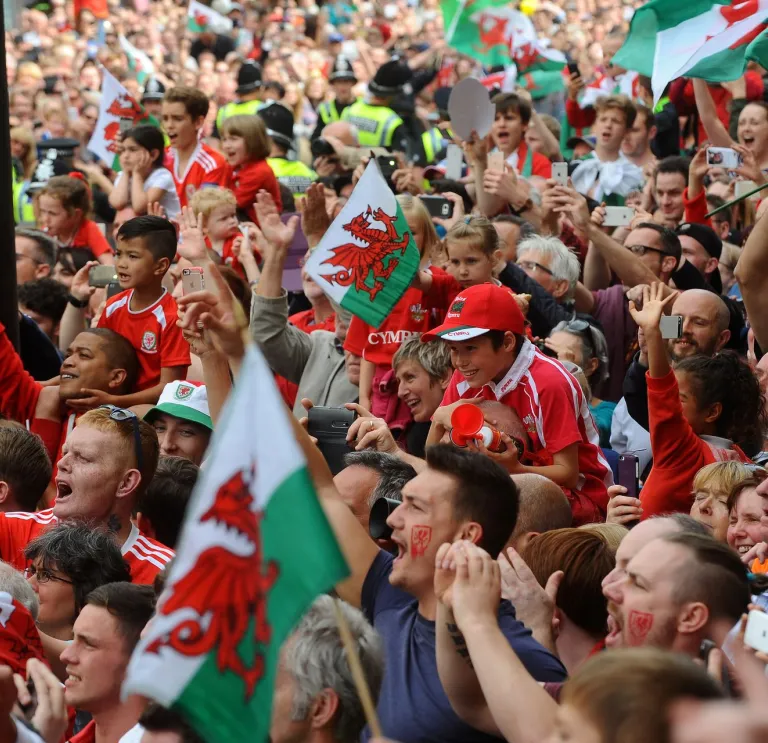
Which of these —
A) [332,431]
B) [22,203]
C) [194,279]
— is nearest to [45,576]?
[332,431]

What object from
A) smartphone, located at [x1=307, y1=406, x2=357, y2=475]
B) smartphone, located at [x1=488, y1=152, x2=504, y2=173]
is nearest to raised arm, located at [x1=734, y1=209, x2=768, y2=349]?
smartphone, located at [x1=307, y1=406, x2=357, y2=475]

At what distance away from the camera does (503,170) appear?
7688 mm

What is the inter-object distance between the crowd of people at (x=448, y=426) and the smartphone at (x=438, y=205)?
0.06 ft

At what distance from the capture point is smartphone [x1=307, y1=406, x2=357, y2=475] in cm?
532

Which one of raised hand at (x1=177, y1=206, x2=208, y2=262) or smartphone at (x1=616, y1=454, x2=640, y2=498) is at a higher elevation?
raised hand at (x1=177, y1=206, x2=208, y2=262)

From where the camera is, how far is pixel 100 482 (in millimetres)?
5020

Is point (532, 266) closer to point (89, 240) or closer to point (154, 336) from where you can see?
point (154, 336)

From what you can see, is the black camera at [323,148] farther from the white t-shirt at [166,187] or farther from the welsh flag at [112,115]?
the white t-shirt at [166,187]

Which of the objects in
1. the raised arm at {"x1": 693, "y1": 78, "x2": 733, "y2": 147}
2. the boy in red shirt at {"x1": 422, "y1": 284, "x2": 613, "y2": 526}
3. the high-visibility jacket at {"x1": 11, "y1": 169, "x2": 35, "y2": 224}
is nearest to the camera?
the boy in red shirt at {"x1": 422, "y1": 284, "x2": 613, "y2": 526}

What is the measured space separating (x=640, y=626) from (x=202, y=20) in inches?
741

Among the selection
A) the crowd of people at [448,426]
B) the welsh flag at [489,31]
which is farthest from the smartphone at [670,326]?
the welsh flag at [489,31]

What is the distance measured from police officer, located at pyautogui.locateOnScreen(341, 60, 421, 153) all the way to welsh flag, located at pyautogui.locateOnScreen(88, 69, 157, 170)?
6.39ft

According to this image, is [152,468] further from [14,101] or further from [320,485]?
Answer: [14,101]

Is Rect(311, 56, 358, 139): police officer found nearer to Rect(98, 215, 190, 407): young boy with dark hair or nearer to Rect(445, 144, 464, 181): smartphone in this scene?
Rect(445, 144, 464, 181): smartphone
